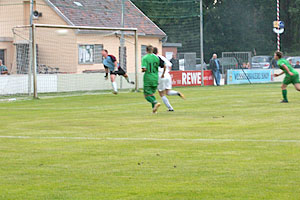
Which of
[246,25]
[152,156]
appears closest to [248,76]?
[246,25]

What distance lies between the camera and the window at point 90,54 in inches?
1476

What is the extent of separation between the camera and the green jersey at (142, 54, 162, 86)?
61.2 ft

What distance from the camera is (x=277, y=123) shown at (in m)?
14.8

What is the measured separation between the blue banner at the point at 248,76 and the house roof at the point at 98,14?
685 cm

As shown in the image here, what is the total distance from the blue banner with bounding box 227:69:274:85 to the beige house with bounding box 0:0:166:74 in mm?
6037

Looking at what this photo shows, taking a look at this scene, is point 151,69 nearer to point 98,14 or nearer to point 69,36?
point 69,36

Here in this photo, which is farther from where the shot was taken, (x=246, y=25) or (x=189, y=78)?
(x=246, y=25)

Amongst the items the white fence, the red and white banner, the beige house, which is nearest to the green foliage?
the beige house

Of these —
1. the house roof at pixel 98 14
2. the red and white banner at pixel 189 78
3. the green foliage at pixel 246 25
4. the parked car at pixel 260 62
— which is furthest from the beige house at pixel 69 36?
the green foliage at pixel 246 25

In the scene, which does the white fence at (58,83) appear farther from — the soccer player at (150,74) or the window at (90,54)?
the soccer player at (150,74)

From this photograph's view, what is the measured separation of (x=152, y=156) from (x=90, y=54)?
2862cm

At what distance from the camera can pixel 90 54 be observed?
126 ft

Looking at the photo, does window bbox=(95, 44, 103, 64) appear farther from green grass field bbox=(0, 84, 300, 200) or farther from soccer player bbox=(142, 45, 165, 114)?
green grass field bbox=(0, 84, 300, 200)

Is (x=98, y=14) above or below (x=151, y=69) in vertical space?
above
